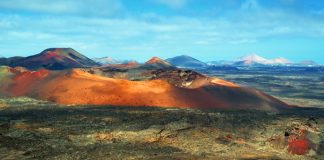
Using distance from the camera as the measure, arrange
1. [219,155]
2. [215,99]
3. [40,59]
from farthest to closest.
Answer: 1. [40,59]
2. [215,99]
3. [219,155]

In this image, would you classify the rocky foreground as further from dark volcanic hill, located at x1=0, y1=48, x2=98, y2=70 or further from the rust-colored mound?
dark volcanic hill, located at x1=0, y1=48, x2=98, y2=70

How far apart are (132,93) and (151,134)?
47.2ft

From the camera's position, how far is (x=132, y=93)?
1588 inches

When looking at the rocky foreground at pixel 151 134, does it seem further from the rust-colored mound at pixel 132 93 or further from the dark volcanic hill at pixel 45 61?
the dark volcanic hill at pixel 45 61

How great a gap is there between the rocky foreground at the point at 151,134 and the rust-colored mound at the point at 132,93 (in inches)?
181

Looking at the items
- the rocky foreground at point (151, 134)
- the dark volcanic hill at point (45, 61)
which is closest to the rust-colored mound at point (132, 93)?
the rocky foreground at point (151, 134)

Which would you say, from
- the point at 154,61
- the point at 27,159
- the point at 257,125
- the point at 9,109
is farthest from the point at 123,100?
the point at 154,61

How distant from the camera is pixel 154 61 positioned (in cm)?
8706

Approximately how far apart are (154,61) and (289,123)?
56.9 metres

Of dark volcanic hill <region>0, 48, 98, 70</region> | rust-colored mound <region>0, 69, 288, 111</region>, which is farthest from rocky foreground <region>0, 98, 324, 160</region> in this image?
dark volcanic hill <region>0, 48, 98, 70</region>

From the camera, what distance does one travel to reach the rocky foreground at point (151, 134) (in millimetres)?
22453

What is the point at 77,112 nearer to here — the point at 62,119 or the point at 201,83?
the point at 62,119

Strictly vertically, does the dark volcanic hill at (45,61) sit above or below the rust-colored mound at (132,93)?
above

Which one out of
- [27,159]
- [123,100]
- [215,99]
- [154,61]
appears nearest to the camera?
[27,159]
